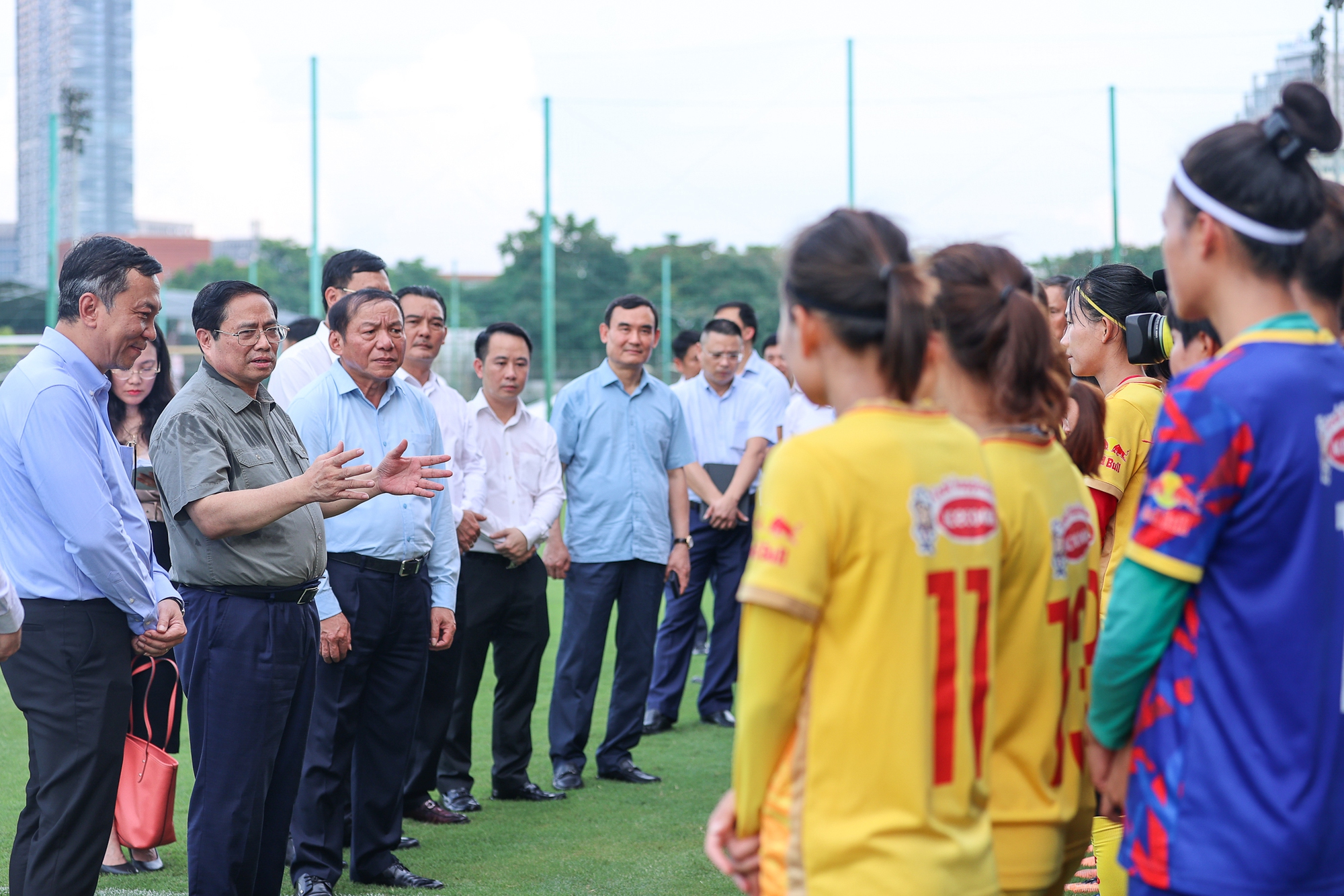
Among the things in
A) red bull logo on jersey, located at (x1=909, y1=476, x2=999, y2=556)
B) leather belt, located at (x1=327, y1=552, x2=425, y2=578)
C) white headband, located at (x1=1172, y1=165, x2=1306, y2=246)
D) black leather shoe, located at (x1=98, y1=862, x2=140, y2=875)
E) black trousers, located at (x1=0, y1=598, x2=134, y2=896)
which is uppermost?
white headband, located at (x1=1172, y1=165, x2=1306, y2=246)

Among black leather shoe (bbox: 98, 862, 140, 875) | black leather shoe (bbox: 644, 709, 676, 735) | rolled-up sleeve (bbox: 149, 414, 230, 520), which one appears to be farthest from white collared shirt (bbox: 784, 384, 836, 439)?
rolled-up sleeve (bbox: 149, 414, 230, 520)

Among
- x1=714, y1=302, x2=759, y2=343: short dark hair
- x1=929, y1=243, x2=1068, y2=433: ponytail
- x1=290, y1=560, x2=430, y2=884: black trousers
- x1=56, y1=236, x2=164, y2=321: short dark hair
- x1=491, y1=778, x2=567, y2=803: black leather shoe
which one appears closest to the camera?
x1=929, y1=243, x2=1068, y2=433: ponytail

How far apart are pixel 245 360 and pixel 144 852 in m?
1.94

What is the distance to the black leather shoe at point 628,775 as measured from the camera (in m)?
5.63

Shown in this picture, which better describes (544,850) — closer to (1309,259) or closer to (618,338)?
(618,338)

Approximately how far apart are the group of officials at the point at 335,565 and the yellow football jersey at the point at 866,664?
74.3 inches

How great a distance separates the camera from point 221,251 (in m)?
43.2

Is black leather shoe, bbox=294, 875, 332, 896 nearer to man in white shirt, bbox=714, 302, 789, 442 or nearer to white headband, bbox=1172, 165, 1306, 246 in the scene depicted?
white headband, bbox=1172, 165, 1306, 246

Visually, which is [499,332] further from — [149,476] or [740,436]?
[740,436]

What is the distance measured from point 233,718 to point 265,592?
36cm

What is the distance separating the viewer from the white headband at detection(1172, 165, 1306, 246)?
6.01 feet

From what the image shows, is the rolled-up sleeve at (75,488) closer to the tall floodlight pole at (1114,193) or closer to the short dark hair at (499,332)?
the short dark hair at (499,332)

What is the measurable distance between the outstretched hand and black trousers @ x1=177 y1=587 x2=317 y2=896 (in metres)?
0.46

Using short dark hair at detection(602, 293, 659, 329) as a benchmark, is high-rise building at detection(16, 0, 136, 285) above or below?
above
